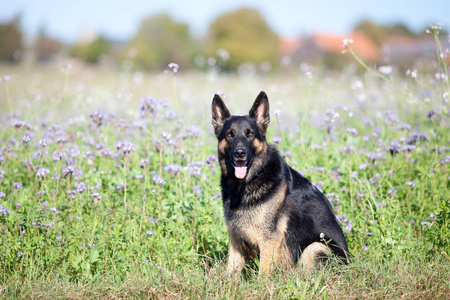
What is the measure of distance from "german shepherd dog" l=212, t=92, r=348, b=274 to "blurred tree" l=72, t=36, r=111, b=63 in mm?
46277

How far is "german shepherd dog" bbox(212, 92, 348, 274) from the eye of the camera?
3.86 m

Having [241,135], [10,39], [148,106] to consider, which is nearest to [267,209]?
[241,135]

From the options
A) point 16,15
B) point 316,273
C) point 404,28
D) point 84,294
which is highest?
point 404,28

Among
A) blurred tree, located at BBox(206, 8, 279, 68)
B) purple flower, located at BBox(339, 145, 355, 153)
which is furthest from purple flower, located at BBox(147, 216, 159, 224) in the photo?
blurred tree, located at BBox(206, 8, 279, 68)

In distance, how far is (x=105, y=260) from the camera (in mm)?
3932

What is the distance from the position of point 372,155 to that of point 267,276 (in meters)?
2.40

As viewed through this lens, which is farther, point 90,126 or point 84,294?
point 90,126

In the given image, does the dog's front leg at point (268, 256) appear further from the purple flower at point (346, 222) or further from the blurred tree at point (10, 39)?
the blurred tree at point (10, 39)

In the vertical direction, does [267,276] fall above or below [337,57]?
below

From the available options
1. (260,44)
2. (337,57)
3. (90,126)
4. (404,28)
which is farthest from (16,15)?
(404,28)

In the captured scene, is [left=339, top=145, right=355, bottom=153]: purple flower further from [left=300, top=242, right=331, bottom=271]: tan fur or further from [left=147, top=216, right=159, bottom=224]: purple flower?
[left=147, top=216, right=159, bottom=224]: purple flower

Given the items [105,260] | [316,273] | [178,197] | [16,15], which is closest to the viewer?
[316,273]

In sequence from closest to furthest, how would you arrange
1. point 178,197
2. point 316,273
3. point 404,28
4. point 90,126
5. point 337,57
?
1. point 316,273
2. point 178,197
3. point 90,126
4. point 337,57
5. point 404,28

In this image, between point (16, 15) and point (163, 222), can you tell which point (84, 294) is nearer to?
point (163, 222)
